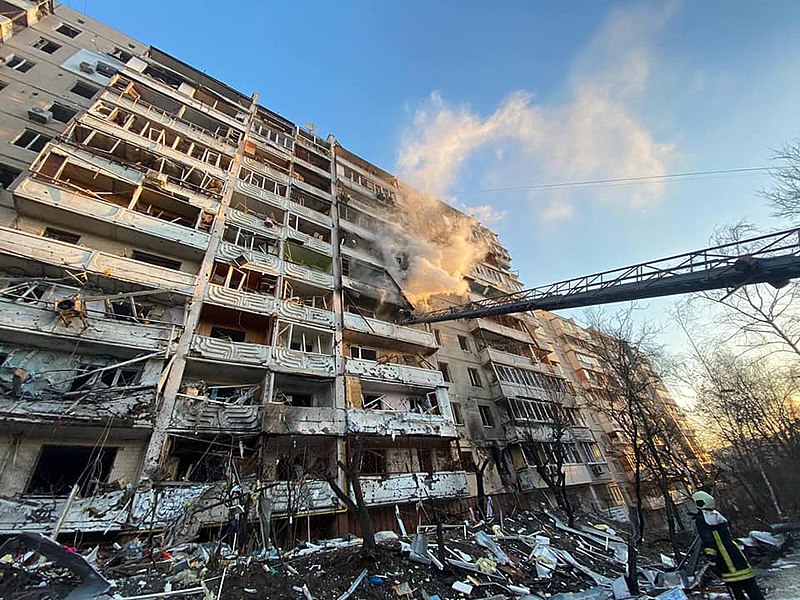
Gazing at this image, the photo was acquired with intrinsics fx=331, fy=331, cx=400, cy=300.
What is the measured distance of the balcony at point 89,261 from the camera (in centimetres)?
1166

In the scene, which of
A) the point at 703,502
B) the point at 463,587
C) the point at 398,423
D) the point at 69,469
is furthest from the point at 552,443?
the point at 69,469

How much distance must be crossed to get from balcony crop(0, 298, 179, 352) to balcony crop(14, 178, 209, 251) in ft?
14.5

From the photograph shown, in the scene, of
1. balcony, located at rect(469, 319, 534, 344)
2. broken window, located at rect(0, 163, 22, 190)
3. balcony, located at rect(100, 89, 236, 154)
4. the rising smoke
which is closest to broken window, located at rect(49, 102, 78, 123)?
balcony, located at rect(100, 89, 236, 154)

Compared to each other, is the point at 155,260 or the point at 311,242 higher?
the point at 311,242

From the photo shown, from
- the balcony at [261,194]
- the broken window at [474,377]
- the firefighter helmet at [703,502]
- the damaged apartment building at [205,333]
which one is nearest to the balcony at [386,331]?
the damaged apartment building at [205,333]

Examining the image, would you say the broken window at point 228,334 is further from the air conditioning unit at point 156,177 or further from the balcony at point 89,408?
the air conditioning unit at point 156,177

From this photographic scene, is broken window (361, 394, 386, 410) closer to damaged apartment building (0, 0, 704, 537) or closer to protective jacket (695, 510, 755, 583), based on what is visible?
damaged apartment building (0, 0, 704, 537)

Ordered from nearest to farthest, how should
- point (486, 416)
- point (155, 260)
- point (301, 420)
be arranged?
point (301, 420), point (155, 260), point (486, 416)

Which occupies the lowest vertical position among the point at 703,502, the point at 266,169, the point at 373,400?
the point at 703,502

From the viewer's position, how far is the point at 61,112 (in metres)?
18.5

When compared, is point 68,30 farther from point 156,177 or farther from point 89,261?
point 89,261

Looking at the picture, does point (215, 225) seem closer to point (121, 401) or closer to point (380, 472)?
Answer: point (121, 401)

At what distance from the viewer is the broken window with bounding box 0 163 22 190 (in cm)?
1478

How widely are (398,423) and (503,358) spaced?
1260cm
